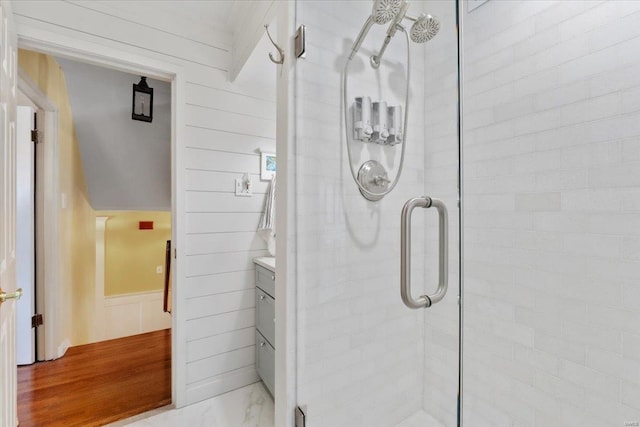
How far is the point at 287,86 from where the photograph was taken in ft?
3.83

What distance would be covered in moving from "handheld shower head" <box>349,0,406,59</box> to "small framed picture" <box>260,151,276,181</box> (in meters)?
1.04

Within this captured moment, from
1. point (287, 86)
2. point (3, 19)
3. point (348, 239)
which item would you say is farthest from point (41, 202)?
point (348, 239)

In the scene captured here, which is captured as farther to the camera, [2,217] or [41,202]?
[41,202]

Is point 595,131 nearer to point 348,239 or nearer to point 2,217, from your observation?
point 348,239

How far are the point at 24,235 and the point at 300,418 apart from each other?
2404 mm

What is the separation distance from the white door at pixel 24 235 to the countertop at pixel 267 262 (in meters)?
1.70

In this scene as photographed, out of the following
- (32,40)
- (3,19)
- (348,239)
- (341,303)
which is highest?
(32,40)

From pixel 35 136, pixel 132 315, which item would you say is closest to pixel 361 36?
pixel 35 136

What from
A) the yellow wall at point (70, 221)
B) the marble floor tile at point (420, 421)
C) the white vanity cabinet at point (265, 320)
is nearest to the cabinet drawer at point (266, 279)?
the white vanity cabinet at point (265, 320)

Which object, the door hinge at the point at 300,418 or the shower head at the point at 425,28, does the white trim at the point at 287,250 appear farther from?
the shower head at the point at 425,28

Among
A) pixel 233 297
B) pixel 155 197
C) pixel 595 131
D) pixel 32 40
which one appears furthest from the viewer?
pixel 155 197

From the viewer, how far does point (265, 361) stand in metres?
1.88

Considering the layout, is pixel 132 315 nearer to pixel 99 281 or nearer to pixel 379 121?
pixel 99 281

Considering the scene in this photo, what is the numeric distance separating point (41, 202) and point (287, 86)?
7.51 ft
